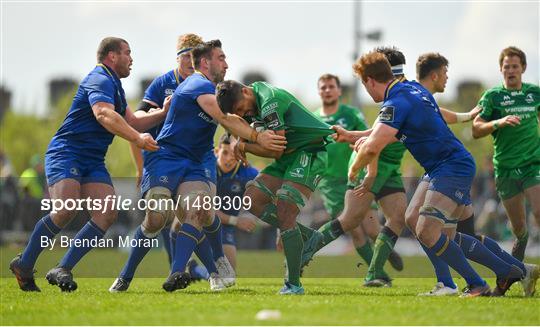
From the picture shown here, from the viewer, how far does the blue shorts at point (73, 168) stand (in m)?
10.3

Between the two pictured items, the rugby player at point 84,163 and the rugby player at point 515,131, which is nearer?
the rugby player at point 84,163

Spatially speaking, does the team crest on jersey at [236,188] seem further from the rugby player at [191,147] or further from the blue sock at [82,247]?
the blue sock at [82,247]

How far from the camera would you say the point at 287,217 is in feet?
33.1

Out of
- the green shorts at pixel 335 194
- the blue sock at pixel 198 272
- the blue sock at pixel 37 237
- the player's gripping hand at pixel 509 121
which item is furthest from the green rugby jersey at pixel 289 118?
the green shorts at pixel 335 194

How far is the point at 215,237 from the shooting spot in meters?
11.5

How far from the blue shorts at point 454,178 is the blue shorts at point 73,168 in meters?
3.62

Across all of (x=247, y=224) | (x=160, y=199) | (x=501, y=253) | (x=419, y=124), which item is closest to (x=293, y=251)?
(x=160, y=199)

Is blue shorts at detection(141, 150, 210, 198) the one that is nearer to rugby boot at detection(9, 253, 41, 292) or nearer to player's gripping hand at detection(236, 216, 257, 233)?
rugby boot at detection(9, 253, 41, 292)

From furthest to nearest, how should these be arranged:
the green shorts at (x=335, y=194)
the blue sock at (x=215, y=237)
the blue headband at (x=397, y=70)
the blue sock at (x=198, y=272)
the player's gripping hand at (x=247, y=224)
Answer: the green shorts at (x=335, y=194), the player's gripping hand at (x=247, y=224), the blue sock at (x=198, y=272), the blue sock at (x=215, y=237), the blue headband at (x=397, y=70)

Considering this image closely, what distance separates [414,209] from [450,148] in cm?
79

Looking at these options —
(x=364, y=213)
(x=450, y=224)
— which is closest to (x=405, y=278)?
(x=364, y=213)

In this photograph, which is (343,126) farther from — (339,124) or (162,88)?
(162,88)

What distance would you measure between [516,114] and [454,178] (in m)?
2.88

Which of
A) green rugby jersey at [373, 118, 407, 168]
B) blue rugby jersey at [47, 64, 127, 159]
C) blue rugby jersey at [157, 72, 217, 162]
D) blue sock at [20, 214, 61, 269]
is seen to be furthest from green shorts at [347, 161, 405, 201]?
blue sock at [20, 214, 61, 269]
